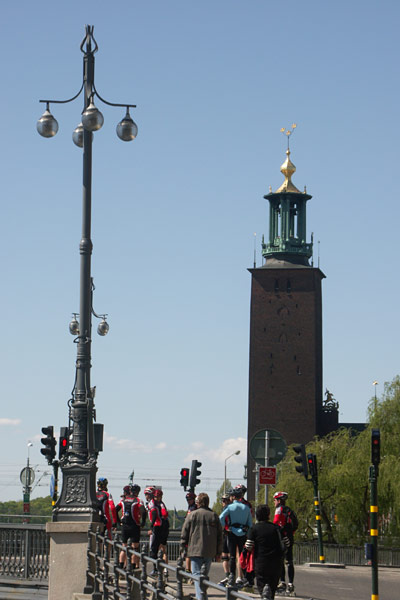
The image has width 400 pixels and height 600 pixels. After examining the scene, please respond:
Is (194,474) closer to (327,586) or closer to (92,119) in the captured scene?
(327,586)

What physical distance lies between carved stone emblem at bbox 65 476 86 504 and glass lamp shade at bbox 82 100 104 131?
500 cm

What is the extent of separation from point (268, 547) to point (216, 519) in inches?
105

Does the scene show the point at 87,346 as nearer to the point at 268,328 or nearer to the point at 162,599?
the point at 162,599

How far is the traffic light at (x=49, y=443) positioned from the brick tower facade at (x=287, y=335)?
72236 millimetres

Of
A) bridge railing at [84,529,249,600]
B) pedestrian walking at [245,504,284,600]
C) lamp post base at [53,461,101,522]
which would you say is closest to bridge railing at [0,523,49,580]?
lamp post base at [53,461,101,522]

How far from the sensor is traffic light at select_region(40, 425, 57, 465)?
3139 cm

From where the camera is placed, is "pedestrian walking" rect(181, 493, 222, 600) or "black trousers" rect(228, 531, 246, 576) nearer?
"pedestrian walking" rect(181, 493, 222, 600)

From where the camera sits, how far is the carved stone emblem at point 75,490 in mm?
18172

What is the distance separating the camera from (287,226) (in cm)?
11325

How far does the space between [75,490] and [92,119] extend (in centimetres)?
532

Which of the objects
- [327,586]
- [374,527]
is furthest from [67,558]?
[327,586]

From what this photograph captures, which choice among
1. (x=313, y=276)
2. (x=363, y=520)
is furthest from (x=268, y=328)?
(x=363, y=520)

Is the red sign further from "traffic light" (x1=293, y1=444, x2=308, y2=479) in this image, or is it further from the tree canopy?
the tree canopy

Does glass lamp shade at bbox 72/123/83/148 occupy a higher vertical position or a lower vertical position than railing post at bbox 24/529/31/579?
higher
